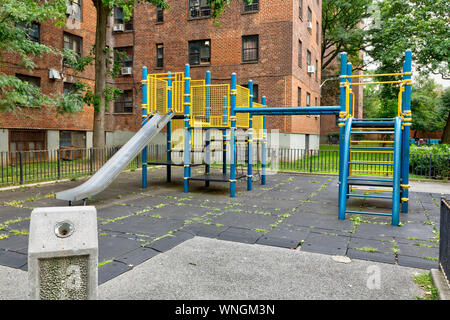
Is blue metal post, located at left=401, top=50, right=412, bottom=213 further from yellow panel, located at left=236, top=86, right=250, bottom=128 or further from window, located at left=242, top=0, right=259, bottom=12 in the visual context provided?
window, located at left=242, top=0, right=259, bottom=12

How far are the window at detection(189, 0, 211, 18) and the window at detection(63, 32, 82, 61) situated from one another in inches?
300

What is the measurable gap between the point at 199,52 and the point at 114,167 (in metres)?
16.2

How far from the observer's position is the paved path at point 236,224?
487 centimetres

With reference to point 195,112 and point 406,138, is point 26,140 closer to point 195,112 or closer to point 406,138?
point 195,112

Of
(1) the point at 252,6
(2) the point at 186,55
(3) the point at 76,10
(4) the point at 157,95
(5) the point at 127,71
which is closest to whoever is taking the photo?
(4) the point at 157,95

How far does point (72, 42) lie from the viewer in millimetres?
21531

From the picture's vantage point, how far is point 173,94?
11281mm

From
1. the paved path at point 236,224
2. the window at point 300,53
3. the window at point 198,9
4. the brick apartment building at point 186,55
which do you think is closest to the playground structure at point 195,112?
the paved path at point 236,224

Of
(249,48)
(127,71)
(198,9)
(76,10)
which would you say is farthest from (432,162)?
(76,10)

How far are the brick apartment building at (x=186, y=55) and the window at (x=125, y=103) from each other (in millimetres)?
74

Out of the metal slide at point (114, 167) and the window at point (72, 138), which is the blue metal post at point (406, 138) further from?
the window at point (72, 138)

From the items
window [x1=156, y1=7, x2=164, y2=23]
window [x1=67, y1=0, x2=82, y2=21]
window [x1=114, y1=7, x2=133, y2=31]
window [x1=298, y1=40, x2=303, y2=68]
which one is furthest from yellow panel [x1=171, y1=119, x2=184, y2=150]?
window [x1=114, y1=7, x2=133, y2=31]

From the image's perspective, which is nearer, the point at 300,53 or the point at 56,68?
the point at 56,68

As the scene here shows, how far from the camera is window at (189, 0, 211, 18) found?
2223 centimetres
